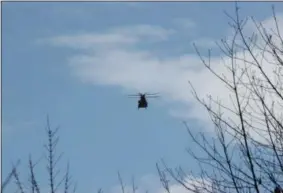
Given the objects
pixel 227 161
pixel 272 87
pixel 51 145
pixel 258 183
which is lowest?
pixel 258 183

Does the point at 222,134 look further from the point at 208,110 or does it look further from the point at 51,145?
the point at 51,145

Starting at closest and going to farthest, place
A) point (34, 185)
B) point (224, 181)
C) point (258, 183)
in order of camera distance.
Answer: point (258, 183) → point (224, 181) → point (34, 185)

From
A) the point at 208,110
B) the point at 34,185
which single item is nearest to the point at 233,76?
the point at 208,110

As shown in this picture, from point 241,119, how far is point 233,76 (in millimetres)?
590

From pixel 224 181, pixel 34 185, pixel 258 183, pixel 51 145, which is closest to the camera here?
pixel 258 183

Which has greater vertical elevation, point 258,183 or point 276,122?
point 276,122

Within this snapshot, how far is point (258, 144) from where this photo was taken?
6504 millimetres

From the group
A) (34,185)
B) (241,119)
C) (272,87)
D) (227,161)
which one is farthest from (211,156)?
(34,185)

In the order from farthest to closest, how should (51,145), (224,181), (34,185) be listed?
(51,145) < (34,185) < (224,181)

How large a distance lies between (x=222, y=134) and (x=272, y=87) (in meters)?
1.07

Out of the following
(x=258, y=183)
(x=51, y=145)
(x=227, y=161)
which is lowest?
(x=258, y=183)

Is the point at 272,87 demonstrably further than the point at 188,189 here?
No

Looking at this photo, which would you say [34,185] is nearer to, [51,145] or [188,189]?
[51,145]

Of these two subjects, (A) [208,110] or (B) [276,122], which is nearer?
(B) [276,122]
